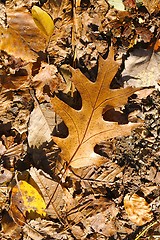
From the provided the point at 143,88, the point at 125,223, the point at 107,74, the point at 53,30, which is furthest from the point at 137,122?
the point at 53,30

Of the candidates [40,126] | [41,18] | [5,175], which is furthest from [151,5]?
[5,175]

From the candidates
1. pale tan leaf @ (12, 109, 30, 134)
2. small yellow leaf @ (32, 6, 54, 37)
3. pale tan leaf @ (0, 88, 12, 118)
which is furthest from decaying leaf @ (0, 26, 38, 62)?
pale tan leaf @ (12, 109, 30, 134)

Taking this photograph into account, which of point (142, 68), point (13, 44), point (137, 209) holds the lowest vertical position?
point (137, 209)

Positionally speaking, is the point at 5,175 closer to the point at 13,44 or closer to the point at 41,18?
the point at 13,44

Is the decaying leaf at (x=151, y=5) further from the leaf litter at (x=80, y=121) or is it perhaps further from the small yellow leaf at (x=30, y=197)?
the small yellow leaf at (x=30, y=197)

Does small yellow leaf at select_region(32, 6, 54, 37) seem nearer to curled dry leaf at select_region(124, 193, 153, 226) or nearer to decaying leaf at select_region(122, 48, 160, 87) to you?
decaying leaf at select_region(122, 48, 160, 87)

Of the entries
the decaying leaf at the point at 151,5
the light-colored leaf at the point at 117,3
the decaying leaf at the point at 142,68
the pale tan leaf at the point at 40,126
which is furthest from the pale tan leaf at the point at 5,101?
the decaying leaf at the point at 151,5

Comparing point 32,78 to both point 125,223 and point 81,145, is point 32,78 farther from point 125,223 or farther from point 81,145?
point 125,223
